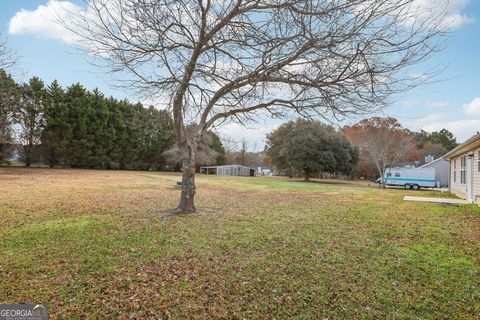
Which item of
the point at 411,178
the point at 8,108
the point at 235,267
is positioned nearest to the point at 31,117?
the point at 8,108

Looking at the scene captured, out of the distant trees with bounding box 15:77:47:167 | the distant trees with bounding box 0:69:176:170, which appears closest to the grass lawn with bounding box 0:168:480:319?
the distant trees with bounding box 0:69:176:170

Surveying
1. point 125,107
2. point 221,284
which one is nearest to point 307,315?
point 221,284

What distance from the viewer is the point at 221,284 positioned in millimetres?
3570

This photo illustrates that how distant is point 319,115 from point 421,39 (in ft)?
8.32

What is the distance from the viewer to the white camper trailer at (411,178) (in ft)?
86.4

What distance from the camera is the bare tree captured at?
4.14m

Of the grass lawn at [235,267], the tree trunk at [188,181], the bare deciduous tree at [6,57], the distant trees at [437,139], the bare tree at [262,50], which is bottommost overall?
the grass lawn at [235,267]

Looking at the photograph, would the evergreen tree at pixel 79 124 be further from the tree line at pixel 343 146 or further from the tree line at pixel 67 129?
the tree line at pixel 343 146

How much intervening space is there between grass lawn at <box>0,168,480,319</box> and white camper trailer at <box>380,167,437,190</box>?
21664mm

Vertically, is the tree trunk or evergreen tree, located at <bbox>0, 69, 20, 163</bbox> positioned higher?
evergreen tree, located at <bbox>0, 69, 20, 163</bbox>

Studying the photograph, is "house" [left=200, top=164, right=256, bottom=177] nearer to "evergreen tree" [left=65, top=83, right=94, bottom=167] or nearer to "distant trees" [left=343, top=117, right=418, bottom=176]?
"evergreen tree" [left=65, top=83, right=94, bottom=167]

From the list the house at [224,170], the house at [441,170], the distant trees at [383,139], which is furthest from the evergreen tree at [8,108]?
the house at [441,170]

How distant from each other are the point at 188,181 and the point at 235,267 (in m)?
3.93

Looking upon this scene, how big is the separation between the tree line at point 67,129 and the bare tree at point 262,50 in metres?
16.7
